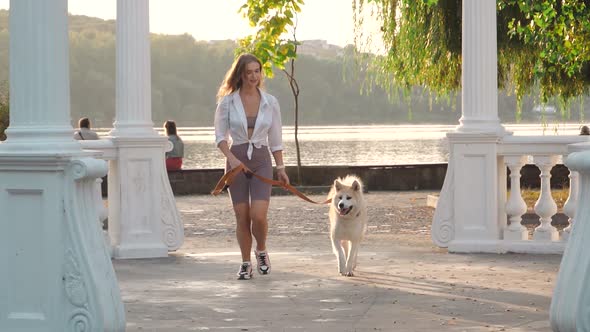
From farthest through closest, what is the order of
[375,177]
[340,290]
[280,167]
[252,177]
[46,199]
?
[375,177], [280,167], [252,177], [340,290], [46,199]

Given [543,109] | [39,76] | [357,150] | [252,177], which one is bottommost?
[357,150]

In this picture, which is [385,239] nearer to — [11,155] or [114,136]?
[114,136]

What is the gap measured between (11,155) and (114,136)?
17.4 feet

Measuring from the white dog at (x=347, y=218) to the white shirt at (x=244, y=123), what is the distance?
2.37 ft

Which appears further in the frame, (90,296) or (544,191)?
(544,191)

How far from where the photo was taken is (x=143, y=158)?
12383mm

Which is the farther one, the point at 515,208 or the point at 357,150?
the point at 357,150

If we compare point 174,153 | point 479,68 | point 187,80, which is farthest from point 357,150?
point 479,68

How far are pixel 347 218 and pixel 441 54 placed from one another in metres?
10.9

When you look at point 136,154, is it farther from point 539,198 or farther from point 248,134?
point 539,198

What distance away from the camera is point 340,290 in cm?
970

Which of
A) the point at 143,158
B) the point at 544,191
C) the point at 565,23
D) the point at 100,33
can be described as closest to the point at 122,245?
the point at 143,158

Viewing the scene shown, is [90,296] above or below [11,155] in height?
below

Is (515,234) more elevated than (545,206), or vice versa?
(545,206)
